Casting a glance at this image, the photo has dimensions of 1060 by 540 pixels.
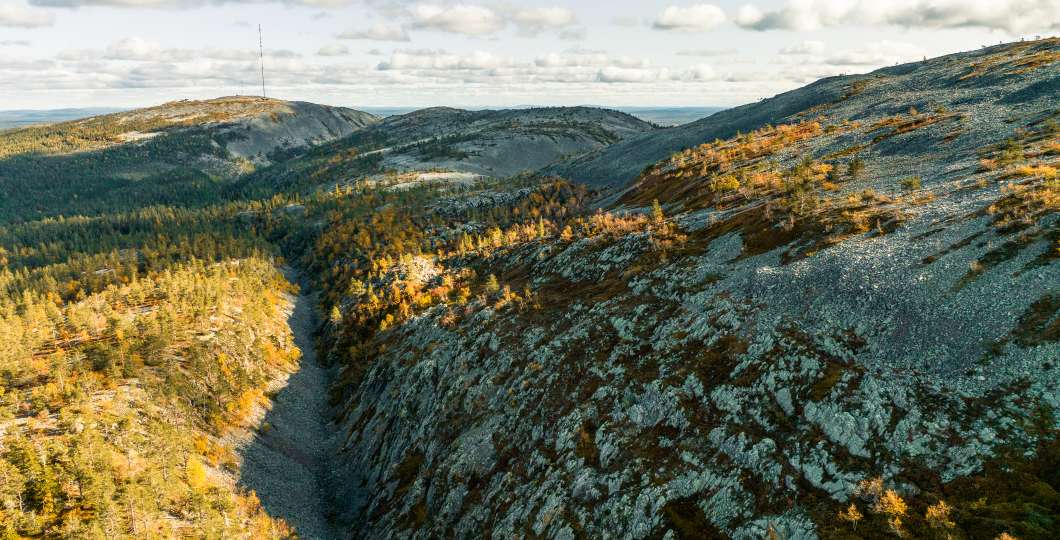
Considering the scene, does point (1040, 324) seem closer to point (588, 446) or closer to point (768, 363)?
point (768, 363)

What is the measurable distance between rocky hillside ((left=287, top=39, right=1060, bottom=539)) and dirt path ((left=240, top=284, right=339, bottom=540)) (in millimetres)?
3832

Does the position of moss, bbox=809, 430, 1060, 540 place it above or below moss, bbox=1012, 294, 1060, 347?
below

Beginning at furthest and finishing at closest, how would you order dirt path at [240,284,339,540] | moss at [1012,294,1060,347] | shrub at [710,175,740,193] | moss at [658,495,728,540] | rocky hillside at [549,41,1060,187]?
1. rocky hillside at [549,41,1060,187]
2. shrub at [710,175,740,193]
3. dirt path at [240,284,339,540]
4. moss at [658,495,728,540]
5. moss at [1012,294,1060,347]

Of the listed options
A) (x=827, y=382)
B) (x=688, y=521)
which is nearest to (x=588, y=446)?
(x=688, y=521)

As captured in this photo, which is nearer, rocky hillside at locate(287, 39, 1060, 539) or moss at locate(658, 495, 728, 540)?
rocky hillside at locate(287, 39, 1060, 539)

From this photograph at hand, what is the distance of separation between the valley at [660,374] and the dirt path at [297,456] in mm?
561

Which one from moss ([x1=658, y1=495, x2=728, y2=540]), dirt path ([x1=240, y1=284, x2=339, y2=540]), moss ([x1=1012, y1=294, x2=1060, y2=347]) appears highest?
moss ([x1=1012, y1=294, x2=1060, y2=347])

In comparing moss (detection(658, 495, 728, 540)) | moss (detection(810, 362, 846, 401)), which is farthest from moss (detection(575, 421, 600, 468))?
moss (detection(810, 362, 846, 401))

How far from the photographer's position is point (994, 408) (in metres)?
22.4

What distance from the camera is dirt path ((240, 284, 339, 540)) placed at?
5462cm

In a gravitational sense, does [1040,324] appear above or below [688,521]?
above

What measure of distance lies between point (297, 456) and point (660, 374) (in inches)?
2122

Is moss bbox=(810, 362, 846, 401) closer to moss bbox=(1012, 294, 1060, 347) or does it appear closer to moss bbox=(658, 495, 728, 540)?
moss bbox=(1012, 294, 1060, 347)

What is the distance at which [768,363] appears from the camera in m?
31.3
